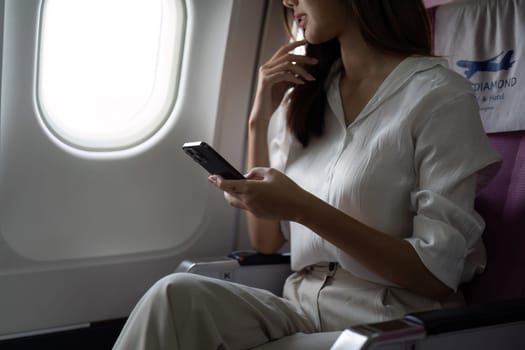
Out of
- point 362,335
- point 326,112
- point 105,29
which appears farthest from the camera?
point 105,29

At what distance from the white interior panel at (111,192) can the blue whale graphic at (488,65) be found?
78cm

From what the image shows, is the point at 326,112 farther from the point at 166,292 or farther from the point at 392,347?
the point at 392,347

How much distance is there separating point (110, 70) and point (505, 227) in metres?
1.36

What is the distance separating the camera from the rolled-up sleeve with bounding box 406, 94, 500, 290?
55.7 inches

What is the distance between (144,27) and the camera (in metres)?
2.20

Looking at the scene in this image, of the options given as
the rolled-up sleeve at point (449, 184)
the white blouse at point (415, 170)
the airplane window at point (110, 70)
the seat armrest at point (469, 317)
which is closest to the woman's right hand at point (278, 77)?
the white blouse at point (415, 170)

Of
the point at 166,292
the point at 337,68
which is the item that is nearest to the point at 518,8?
the point at 337,68

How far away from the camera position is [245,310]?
1.47 meters

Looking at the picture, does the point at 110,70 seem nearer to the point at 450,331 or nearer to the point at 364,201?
the point at 364,201

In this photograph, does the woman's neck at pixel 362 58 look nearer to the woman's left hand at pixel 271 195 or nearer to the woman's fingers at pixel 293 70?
the woman's fingers at pixel 293 70

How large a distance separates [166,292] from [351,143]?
608mm

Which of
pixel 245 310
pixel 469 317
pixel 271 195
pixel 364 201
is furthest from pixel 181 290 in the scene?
pixel 469 317

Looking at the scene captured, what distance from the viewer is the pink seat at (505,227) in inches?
61.9

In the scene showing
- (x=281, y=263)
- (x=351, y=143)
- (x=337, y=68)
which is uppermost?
(x=337, y=68)
